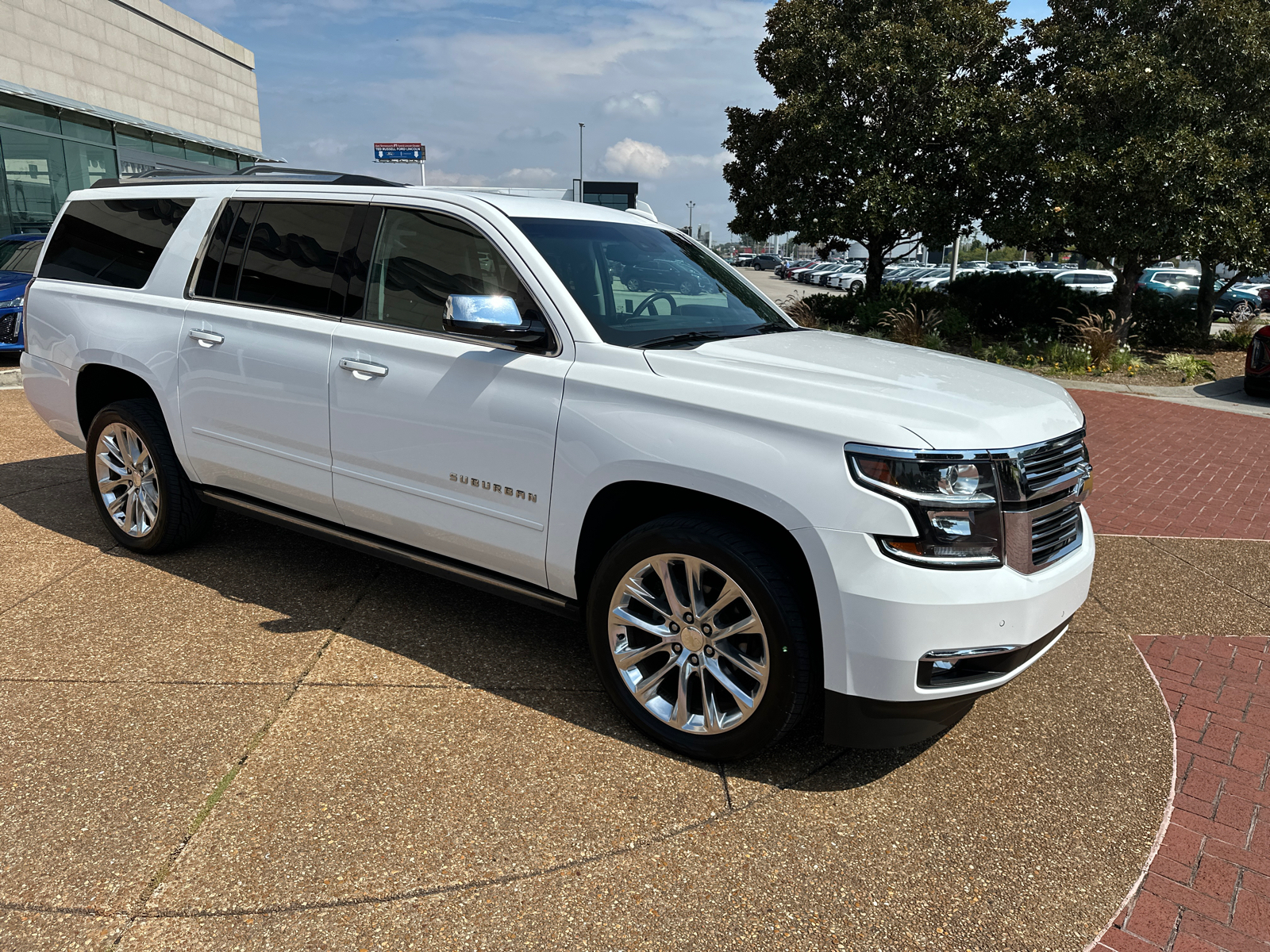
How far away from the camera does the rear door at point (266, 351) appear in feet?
13.0

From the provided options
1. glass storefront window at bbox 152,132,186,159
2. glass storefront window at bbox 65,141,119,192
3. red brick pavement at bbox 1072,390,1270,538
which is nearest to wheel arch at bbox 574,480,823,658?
red brick pavement at bbox 1072,390,1270,538

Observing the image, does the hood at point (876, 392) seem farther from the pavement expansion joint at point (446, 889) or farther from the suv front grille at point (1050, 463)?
the pavement expansion joint at point (446, 889)

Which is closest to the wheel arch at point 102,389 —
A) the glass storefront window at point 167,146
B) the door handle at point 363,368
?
the door handle at point 363,368

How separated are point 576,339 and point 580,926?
1.93 m

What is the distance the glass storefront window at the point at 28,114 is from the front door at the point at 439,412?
20.7m

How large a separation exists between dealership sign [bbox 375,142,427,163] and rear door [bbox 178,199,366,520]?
57.3 feet

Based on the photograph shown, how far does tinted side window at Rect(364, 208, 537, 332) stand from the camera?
361cm

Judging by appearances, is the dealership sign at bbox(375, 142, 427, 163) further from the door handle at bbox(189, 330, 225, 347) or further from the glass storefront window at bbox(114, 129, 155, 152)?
the door handle at bbox(189, 330, 225, 347)

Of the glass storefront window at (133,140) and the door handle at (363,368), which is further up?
the glass storefront window at (133,140)

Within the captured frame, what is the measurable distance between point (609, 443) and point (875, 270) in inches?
617

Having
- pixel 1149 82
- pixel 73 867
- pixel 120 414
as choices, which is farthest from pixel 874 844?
pixel 1149 82

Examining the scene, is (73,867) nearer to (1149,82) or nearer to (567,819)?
(567,819)

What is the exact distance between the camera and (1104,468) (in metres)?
7.97

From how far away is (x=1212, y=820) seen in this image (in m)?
2.96
